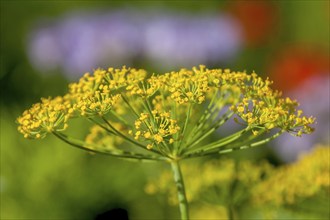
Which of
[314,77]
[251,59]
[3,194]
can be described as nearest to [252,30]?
[251,59]

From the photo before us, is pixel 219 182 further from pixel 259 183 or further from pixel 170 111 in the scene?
pixel 170 111

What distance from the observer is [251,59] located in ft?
8.40

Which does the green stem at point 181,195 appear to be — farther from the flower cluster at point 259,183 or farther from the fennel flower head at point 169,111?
the flower cluster at point 259,183

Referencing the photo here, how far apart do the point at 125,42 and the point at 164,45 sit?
0.41 ft

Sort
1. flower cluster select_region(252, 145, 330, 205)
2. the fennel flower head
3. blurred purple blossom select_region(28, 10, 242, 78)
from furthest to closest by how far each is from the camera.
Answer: blurred purple blossom select_region(28, 10, 242, 78), flower cluster select_region(252, 145, 330, 205), the fennel flower head

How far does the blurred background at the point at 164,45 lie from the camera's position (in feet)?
5.88

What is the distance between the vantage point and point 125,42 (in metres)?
2.31

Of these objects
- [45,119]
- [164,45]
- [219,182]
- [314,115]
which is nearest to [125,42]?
[164,45]

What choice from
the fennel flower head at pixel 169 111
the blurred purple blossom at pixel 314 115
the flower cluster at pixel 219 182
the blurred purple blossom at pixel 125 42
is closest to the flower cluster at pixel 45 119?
the fennel flower head at pixel 169 111

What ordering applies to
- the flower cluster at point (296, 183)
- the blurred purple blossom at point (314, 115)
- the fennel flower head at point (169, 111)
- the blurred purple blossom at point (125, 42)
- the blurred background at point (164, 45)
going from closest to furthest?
1. the fennel flower head at point (169, 111)
2. the flower cluster at point (296, 183)
3. the blurred background at point (164, 45)
4. the blurred purple blossom at point (314, 115)
5. the blurred purple blossom at point (125, 42)

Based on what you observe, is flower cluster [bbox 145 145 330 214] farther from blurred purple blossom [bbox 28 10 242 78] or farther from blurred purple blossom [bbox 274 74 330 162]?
blurred purple blossom [bbox 28 10 242 78]

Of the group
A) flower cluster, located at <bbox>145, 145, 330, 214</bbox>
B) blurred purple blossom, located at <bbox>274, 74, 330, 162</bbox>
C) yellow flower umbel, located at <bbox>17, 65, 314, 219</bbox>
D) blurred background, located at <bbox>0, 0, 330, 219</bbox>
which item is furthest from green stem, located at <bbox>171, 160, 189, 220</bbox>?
blurred purple blossom, located at <bbox>274, 74, 330, 162</bbox>

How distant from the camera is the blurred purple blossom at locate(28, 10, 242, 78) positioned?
7.39ft

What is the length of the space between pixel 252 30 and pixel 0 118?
162 cm
